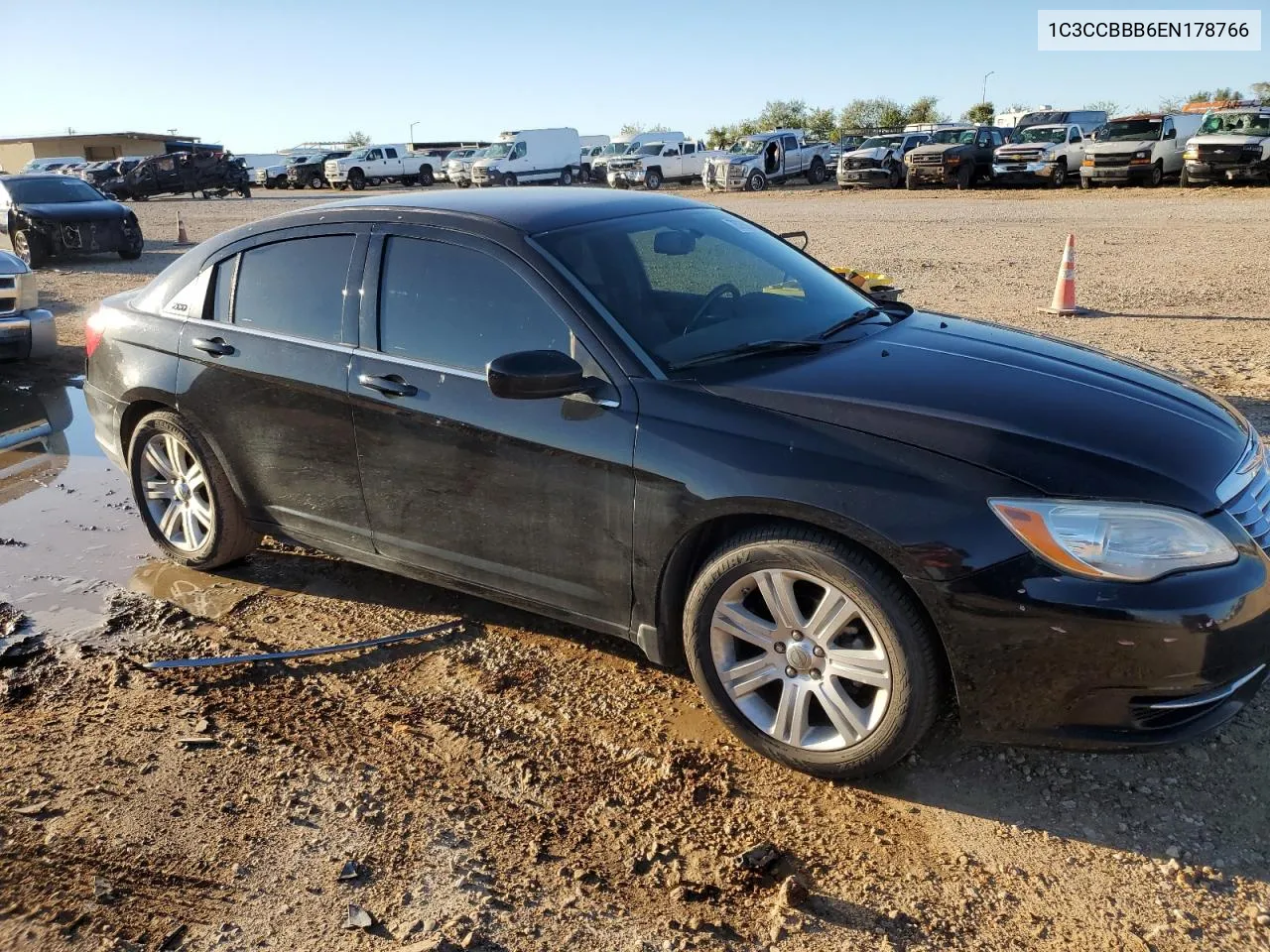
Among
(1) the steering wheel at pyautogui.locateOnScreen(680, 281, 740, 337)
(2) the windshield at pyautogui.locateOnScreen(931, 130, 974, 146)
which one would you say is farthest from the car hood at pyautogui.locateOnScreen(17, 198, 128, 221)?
(2) the windshield at pyautogui.locateOnScreen(931, 130, 974, 146)

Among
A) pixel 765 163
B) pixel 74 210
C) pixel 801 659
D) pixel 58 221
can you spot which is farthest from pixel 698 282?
pixel 765 163

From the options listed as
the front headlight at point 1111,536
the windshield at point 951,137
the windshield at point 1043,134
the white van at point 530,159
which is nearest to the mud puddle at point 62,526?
the front headlight at point 1111,536

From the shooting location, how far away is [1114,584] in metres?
2.68

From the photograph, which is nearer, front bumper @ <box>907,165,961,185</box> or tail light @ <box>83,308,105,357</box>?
tail light @ <box>83,308,105,357</box>

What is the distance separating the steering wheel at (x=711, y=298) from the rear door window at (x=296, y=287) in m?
1.39

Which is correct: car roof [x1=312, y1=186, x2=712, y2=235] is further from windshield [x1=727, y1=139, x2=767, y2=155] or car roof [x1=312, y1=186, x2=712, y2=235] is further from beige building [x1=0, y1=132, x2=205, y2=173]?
beige building [x1=0, y1=132, x2=205, y2=173]

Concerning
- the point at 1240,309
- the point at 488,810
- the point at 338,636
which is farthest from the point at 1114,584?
the point at 1240,309

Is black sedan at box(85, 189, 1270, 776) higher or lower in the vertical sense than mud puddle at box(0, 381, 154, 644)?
higher

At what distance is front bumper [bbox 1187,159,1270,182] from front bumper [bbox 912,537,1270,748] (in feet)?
87.8

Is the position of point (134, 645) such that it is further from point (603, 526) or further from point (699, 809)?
point (699, 809)

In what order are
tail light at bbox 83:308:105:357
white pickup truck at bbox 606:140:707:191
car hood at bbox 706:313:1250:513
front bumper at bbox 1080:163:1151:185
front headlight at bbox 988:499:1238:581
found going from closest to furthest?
front headlight at bbox 988:499:1238:581 < car hood at bbox 706:313:1250:513 < tail light at bbox 83:308:105:357 < front bumper at bbox 1080:163:1151:185 < white pickup truck at bbox 606:140:707:191

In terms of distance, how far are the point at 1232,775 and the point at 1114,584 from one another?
3.00 ft

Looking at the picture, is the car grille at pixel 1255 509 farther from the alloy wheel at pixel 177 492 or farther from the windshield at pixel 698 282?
the alloy wheel at pixel 177 492

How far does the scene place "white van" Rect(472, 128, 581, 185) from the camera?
40312 millimetres
